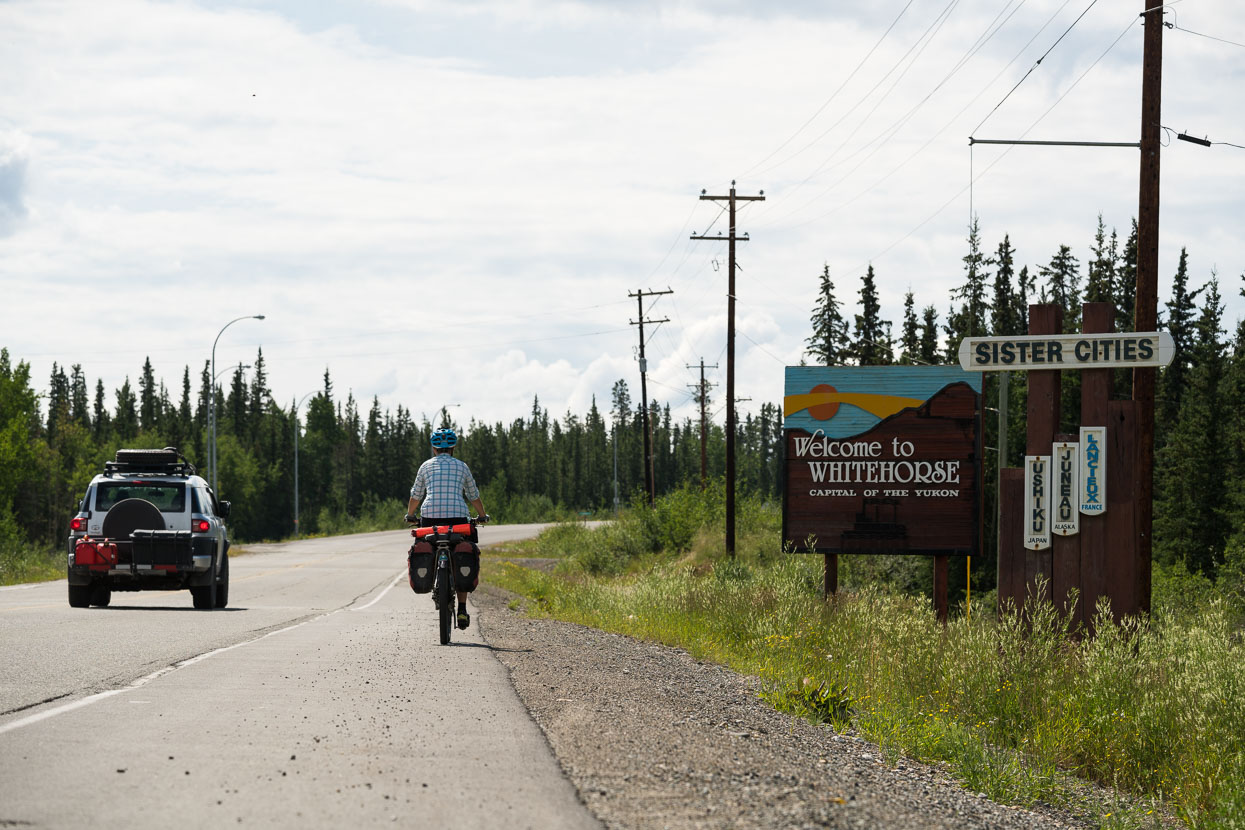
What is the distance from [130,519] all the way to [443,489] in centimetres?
824

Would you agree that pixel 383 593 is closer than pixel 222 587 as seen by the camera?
No

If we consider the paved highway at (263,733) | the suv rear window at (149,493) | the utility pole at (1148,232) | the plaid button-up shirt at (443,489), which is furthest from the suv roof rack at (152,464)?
the utility pole at (1148,232)

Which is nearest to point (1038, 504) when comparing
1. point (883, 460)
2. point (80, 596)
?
point (883, 460)

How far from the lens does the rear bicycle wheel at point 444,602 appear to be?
40.1 ft

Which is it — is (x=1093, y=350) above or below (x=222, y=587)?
above

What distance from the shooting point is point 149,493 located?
1877 centimetres

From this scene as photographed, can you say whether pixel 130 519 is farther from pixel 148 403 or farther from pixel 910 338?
pixel 148 403

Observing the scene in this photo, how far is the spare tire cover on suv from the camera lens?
18078mm

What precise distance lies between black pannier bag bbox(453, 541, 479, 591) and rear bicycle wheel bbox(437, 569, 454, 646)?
0.13 m

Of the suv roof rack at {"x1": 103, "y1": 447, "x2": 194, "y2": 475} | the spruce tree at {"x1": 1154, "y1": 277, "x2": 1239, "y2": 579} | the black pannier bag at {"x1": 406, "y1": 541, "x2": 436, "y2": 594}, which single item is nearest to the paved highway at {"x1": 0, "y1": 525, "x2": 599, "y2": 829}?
the black pannier bag at {"x1": 406, "y1": 541, "x2": 436, "y2": 594}

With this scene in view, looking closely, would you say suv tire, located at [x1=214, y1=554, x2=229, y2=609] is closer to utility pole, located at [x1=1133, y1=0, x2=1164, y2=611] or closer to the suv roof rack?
the suv roof rack

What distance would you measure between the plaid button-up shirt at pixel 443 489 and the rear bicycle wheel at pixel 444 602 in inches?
25.0

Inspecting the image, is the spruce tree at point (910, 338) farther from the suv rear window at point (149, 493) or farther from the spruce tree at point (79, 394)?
the spruce tree at point (79, 394)

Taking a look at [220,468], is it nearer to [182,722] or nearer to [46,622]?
[46,622]
